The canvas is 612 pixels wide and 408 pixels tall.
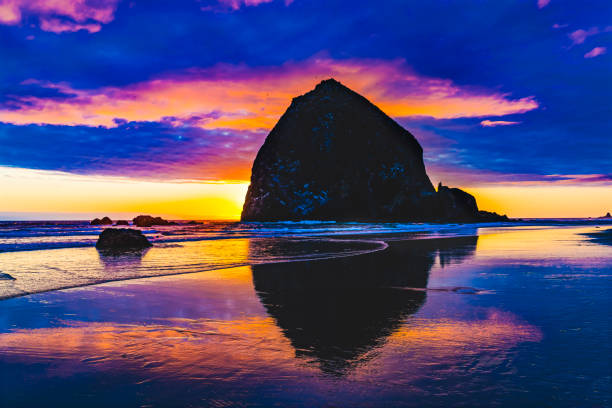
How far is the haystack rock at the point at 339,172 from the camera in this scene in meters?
106

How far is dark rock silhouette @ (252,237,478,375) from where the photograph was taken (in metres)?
4.74

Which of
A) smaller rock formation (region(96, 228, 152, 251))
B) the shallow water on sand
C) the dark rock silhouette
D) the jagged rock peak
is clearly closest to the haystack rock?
the jagged rock peak

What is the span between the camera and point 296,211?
10556cm

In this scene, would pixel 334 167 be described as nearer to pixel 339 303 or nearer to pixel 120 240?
pixel 120 240

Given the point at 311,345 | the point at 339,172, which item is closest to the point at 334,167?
the point at 339,172

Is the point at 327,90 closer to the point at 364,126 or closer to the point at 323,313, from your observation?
the point at 364,126

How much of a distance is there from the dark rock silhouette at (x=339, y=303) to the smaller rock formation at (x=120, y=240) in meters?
9.84

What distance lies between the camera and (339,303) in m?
7.32

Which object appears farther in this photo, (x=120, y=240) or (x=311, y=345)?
(x=120, y=240)

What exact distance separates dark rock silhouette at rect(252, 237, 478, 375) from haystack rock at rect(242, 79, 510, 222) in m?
91.9

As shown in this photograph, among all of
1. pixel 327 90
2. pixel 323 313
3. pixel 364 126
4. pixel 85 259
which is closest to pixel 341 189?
pixel 364 126

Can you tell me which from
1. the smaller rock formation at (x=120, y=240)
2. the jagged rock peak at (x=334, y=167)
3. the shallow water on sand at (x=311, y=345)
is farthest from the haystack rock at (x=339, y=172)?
the shallow water on sand at (x=311, y=345)

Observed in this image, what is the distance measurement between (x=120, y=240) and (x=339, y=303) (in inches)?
625

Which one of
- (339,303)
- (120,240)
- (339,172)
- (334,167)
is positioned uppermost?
(334,167)
